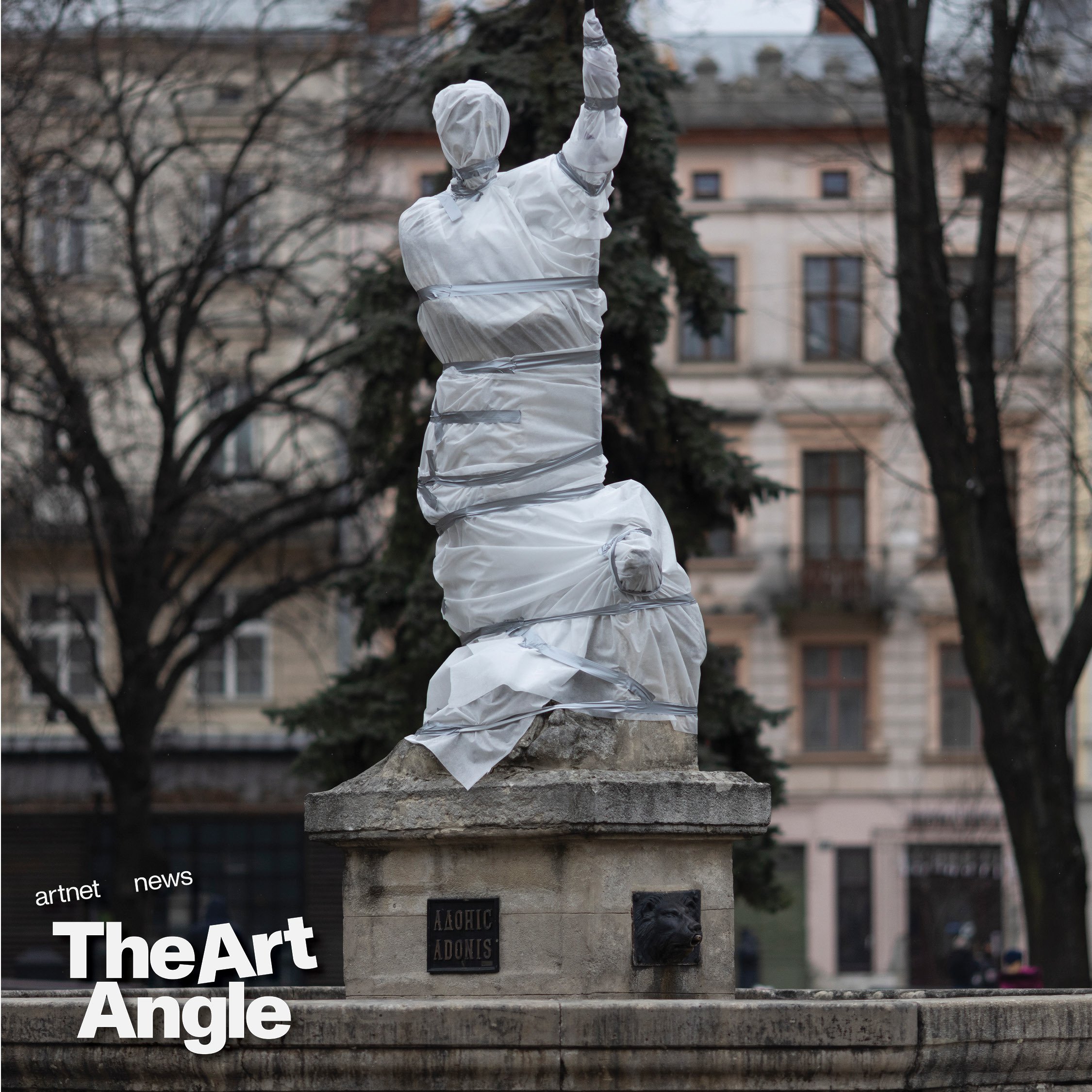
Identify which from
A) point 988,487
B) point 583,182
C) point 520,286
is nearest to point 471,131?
point 583,182

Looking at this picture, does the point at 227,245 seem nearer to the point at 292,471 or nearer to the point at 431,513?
the point at 292,471

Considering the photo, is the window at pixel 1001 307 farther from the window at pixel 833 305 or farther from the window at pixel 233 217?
the window at pixel 233 217

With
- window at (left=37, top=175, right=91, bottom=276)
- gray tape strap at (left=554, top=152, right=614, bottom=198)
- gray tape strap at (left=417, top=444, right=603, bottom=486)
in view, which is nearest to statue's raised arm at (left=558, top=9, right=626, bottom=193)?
gray tape strap at (left=554, top=152, right=614, bottom=198)

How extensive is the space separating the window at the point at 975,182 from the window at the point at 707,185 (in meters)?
15.8

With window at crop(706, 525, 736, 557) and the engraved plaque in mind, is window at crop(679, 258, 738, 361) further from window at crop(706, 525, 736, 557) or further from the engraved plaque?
A: the engraved plaque

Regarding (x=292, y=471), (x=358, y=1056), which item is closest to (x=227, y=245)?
(x=292, y=471)

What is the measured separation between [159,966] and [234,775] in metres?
22.4

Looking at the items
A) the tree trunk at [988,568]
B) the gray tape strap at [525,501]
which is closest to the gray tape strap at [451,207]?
the gray tape strap at [525,501]

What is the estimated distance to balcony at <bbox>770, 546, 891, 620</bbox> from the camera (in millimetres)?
31781

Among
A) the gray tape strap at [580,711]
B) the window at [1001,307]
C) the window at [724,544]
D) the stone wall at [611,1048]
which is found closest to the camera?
the stone wall at [611,1048]

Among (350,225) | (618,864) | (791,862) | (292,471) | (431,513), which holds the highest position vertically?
(350,225)

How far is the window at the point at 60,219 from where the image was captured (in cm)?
1909

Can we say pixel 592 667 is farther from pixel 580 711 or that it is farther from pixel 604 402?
pixel 604 402

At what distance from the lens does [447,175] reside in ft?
54.2
